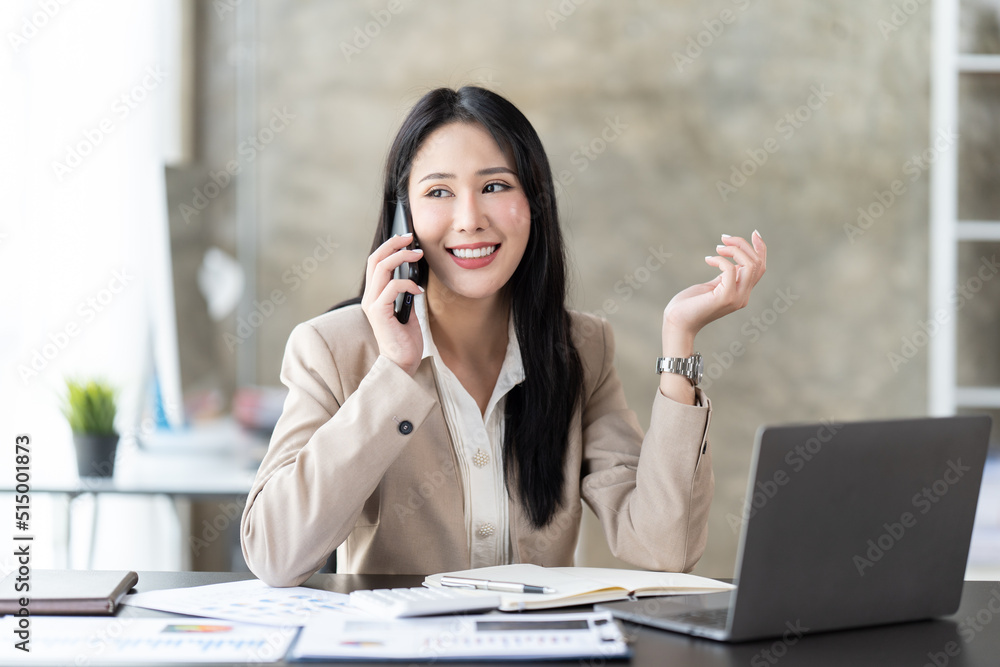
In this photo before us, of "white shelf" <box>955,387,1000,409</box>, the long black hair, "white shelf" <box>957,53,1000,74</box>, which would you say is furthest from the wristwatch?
"white shelf" <box>957,53,1000,74</box>

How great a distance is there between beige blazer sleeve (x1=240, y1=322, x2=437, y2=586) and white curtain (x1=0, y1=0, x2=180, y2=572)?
1.19 meters

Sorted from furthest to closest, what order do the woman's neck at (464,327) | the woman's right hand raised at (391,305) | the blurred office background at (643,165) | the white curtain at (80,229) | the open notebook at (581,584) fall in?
Result: the blurred office background at (643,165)
the white curtain at (80,229)
the woman's neck at (464,327)
the woman's right hand raised at (391,305)
the open notebook at (581,584)

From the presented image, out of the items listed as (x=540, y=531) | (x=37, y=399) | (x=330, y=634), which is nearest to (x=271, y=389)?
(x=37, y=399)

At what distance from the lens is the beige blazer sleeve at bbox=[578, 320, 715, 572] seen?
1.45 meters

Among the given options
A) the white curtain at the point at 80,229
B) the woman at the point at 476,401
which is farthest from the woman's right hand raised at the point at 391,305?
the white curtain at the point at 80,229

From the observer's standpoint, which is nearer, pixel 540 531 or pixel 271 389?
pixel 540 531

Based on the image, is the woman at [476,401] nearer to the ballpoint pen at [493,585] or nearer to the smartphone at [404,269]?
the smartphone at [404,269]

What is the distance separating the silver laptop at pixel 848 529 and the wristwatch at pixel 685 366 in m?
0.49

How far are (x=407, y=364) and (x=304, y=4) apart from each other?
2489mm

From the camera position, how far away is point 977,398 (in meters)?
3.14

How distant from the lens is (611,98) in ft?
11.3

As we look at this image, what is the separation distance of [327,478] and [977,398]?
266 centimetres

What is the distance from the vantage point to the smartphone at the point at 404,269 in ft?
4.81

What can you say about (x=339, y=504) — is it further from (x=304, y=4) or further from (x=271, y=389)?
(x=304, y=4)
